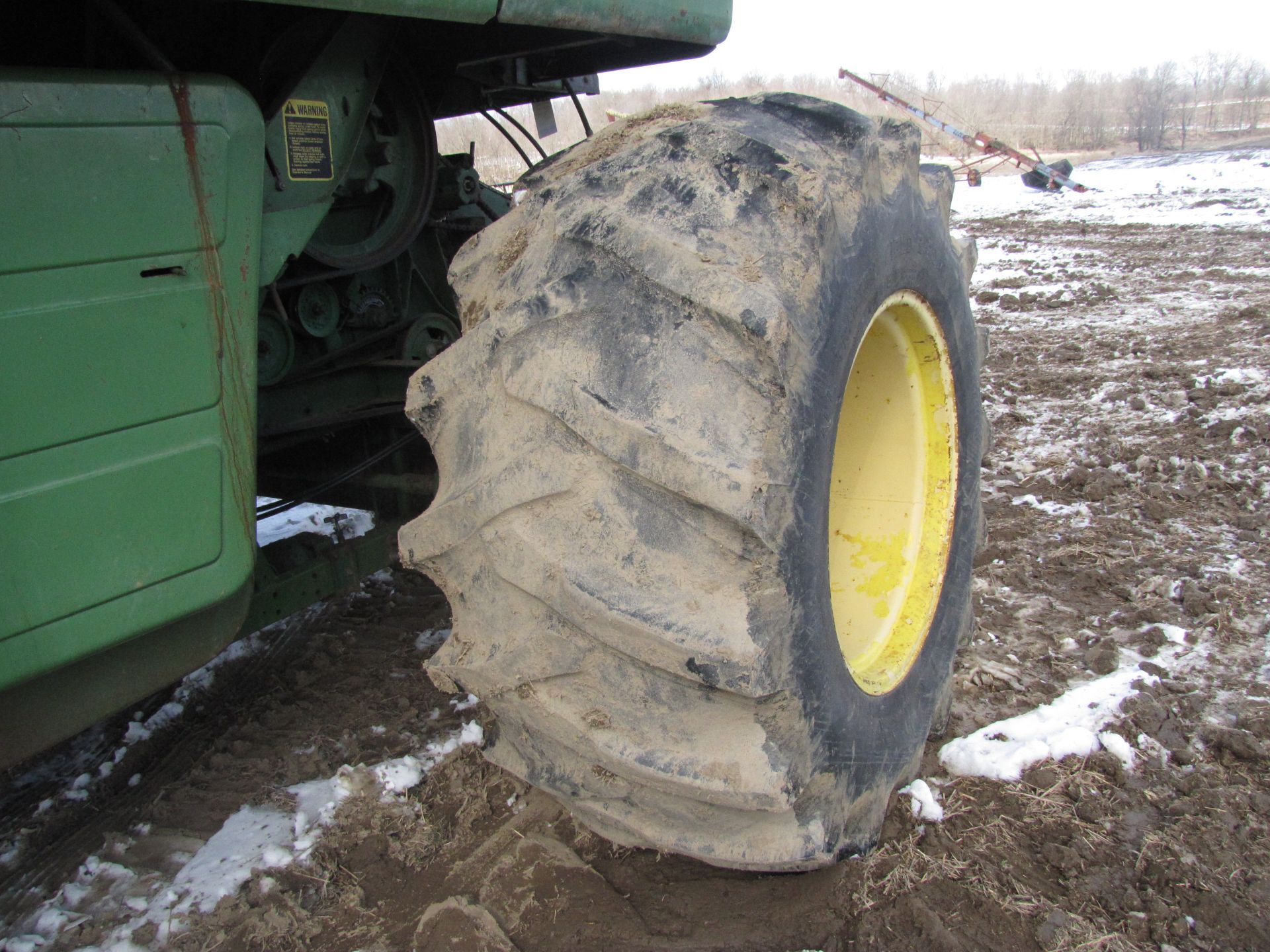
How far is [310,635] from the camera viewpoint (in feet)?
9.86

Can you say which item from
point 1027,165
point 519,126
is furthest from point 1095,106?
point 519,126

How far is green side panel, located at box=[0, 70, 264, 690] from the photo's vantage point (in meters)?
1.08

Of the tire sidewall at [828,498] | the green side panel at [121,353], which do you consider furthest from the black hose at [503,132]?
the green side panel at [121,353]

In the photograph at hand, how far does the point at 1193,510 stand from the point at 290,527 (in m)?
3.49

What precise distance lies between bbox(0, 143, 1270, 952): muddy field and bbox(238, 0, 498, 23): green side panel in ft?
4.66

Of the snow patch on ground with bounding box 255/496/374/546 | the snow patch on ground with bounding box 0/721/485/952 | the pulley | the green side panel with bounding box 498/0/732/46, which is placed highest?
the green side panel with bounding box 498/0/732/46

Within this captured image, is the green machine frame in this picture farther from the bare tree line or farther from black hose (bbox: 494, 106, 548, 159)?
the bare tree line

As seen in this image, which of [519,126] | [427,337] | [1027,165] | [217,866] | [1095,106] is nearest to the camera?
[217,866]

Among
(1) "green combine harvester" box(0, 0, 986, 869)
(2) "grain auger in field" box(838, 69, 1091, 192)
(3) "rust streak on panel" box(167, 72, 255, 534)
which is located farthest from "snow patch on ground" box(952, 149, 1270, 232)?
(3) "rust streak on panel" box(167, 72, 255, 534)

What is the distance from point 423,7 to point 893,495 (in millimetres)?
1406

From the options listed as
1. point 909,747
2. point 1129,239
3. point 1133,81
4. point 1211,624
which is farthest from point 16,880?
point 1133,81

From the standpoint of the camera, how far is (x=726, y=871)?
1816 millimetres

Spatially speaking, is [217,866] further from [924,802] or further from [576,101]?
[576,101]

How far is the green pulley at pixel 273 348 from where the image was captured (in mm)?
2104
